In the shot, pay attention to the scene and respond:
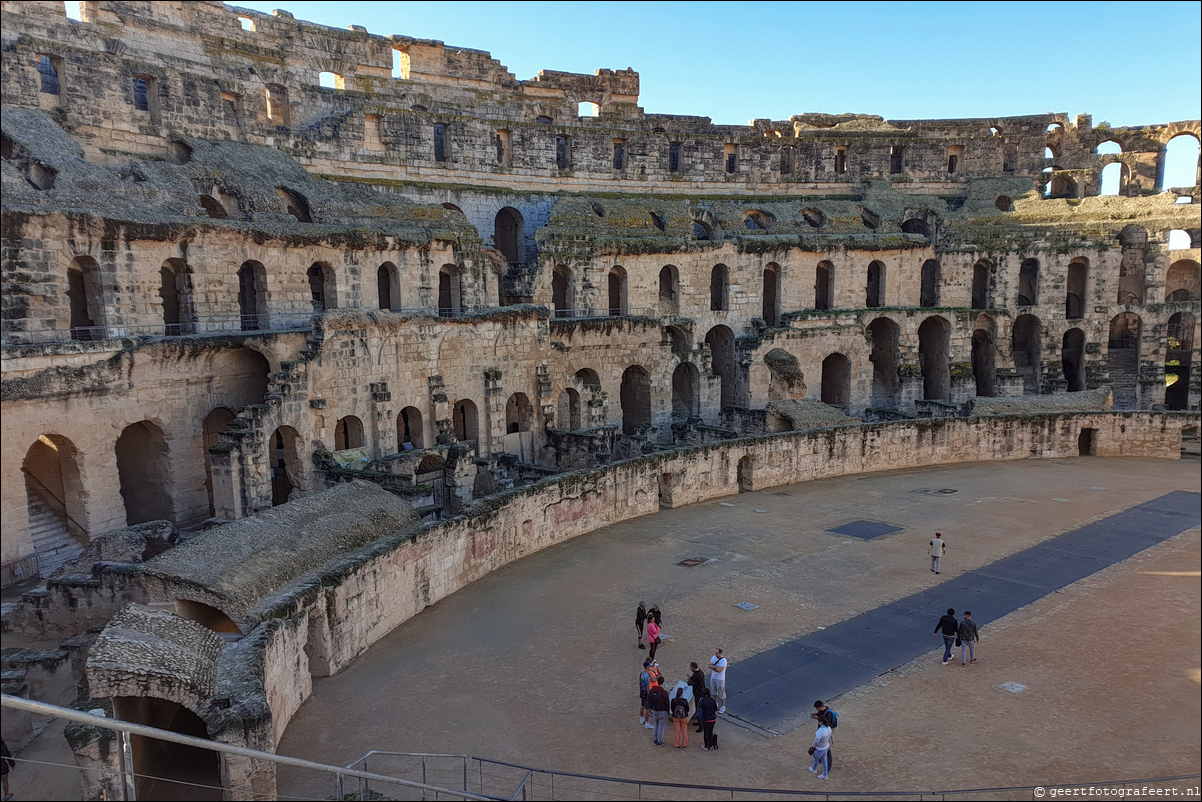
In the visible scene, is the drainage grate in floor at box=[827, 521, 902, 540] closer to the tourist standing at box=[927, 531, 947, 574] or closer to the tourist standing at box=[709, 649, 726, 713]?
the tourist standing at box=[927, 531, 947, 574]

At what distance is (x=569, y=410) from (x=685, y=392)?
19.4 ft

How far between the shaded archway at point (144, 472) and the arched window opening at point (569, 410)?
11.4m

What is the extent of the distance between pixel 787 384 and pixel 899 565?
13.7 m

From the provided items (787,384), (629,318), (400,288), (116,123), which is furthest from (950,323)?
(116,123)

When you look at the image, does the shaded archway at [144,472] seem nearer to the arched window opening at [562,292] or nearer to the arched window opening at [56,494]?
the arched window opening at [56,494]

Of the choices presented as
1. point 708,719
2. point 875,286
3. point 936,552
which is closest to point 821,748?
point 708,719

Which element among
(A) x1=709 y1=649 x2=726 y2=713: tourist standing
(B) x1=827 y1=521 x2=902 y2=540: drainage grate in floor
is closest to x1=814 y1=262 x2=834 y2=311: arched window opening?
(B) x1=827 y1=521 x2=902 y2=540: drainage grate in floor

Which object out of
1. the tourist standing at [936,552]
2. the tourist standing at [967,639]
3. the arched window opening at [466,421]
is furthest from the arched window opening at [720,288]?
the tourist standing at [967,639]

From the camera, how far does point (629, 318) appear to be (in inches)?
1104

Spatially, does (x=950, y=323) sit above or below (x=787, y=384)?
above

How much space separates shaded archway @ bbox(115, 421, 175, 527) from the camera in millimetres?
17859

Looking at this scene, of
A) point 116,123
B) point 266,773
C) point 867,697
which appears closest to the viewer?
point 266,773

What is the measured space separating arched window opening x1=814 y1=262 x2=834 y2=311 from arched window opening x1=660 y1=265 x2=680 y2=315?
240 inches

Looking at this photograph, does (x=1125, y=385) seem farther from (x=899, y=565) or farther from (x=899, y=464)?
(x=899, y=565)
